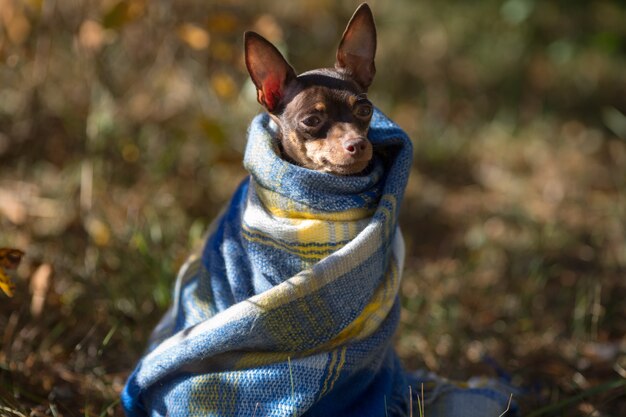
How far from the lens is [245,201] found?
8.81 ft

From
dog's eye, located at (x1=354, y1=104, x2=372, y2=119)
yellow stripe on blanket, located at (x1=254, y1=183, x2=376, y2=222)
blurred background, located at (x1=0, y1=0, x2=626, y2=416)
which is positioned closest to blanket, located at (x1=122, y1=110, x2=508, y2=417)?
yellow stripe on blanket, located at (x1=254, y1=183, x2=376, y2=222)

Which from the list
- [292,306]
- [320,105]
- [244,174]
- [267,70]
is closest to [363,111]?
[320,105]

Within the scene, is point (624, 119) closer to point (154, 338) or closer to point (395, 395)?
point (395, 395)

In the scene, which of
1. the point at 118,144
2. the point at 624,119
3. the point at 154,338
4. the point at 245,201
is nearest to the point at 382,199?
the point at 245,201

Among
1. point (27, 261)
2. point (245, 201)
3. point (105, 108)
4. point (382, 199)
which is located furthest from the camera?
point (105, 108)

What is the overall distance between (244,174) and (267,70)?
213cm

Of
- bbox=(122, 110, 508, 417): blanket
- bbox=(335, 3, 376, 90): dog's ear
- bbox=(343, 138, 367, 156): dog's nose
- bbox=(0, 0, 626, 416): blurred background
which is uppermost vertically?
bbox=(335, 3, 376, 90): dog's ear

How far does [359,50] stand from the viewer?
2.71m

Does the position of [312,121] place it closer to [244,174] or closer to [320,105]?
[320,105]

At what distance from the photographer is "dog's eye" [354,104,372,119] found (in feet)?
8.51

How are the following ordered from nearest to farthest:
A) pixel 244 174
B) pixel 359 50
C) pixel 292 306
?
pixel 292 306, pixel 359 50, pixel 244 174

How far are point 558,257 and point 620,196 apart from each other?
0.88m

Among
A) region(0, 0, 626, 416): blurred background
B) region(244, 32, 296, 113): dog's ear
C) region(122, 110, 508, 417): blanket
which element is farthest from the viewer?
region(0, 0, 626, 416): blurred background

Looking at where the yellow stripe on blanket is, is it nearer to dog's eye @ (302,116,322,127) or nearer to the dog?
the dog
